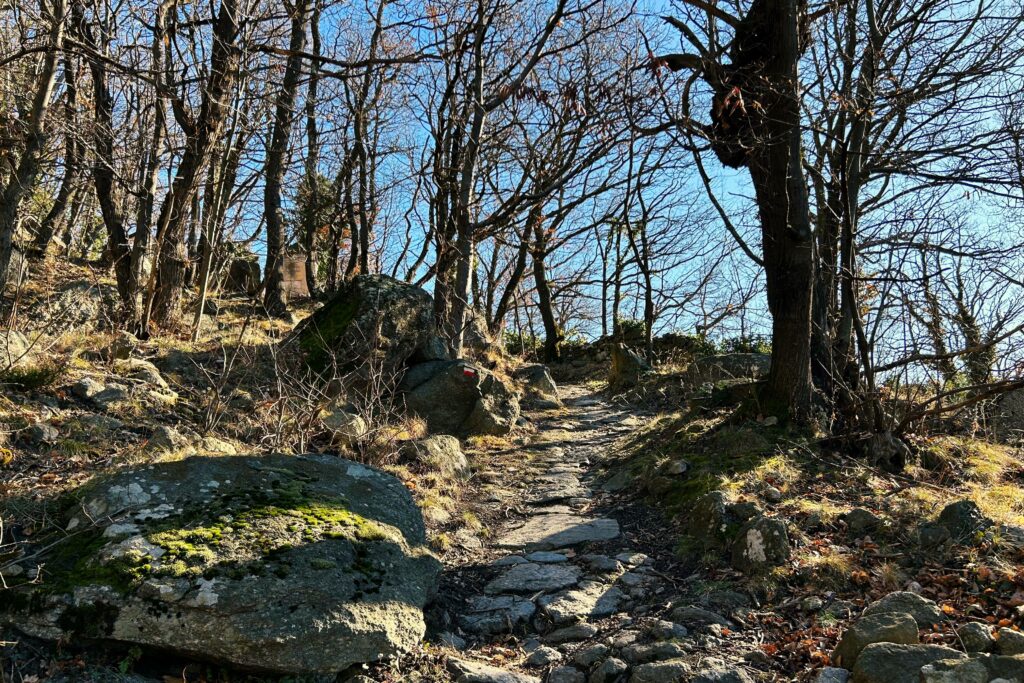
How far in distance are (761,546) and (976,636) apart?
1.49 metres

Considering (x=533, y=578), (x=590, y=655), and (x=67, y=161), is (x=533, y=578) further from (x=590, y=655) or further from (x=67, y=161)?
(x=67, y=161)

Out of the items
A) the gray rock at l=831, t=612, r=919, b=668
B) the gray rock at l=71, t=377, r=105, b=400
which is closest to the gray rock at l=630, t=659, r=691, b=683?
the gray rock at l=831, t=612, r=919, b=668

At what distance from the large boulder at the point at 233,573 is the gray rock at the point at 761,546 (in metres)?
2.08

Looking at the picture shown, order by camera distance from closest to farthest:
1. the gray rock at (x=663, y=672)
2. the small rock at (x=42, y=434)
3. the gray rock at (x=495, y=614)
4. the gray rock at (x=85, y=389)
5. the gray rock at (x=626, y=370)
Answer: the gray rock at (x=663, y=672), the gray rock at (x=495, y=614), the small rock at (x=42, y=434), the gray rock at (x=85, y=389), the gray rock at (x=626, y=370)

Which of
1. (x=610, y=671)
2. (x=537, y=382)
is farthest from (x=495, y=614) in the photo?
(x=537, y=382)

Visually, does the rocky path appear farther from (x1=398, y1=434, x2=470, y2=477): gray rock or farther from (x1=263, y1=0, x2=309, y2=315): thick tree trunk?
(x1=263, y1=0, x2=309, y2=315): thick tree trunk

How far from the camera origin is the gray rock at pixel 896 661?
120 inches

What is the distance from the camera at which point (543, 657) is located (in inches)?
155

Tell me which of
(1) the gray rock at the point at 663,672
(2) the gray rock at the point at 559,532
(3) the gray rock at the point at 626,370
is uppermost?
(3) the gray rock at the point at 626,370

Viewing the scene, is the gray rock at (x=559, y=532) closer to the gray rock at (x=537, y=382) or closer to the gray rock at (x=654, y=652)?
the gray rock at (x=654, y=652)

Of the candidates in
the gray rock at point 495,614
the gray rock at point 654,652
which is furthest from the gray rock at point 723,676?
the gray rock at point 495,614

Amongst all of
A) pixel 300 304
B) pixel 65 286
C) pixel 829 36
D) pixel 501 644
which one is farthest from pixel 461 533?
pixel 300 304

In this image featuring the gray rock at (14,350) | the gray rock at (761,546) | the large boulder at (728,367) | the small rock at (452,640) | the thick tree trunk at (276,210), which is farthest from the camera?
the thick tree trunk at (276,210)

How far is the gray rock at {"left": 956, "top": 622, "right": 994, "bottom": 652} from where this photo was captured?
320 centimetres
